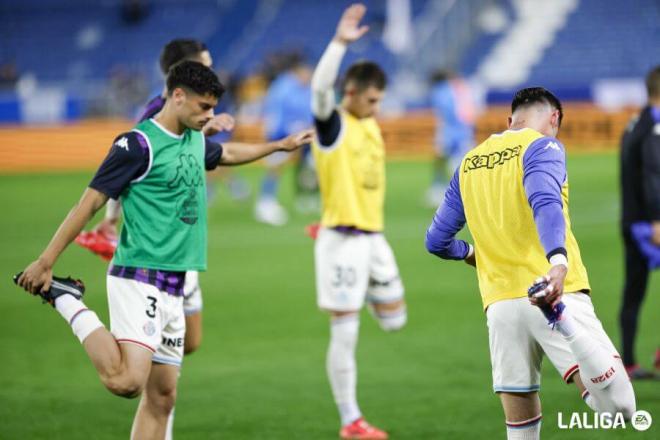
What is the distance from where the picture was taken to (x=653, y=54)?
38656 mm

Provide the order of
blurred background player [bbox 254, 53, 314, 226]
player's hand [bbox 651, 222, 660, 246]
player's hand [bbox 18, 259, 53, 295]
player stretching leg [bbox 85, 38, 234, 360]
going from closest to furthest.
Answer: player's hand [bbox 18, 259, 53, 295], player stretching leg [bbox 85, 38, 234, 360], player's hand [bbox 651, 222, 660, 246], blurred background player [bbox 254, 53, 314, 226]

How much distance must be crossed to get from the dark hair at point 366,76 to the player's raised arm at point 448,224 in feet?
8.80

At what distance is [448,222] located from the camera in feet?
20.2

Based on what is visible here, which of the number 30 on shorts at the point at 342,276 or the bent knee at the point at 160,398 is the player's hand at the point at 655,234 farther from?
the bent knee at the point at 160,398

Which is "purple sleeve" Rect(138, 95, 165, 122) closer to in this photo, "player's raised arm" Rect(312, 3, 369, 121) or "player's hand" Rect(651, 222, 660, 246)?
"player's raised arm" Rect(312, 3, 369, 121)

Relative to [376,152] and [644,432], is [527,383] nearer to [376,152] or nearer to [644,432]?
[644,432]

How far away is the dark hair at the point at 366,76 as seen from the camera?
8.71 metres

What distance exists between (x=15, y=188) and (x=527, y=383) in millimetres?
23569

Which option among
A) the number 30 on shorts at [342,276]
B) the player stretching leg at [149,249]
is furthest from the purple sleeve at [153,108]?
the number 30 on shorts at [342,276]

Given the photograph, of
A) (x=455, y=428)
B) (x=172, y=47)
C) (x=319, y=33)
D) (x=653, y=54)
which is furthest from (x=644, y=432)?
(x=319, y=33)

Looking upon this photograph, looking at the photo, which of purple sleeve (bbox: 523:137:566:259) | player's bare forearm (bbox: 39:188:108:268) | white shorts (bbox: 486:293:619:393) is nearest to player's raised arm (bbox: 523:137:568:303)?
purple sleeve (bbox: 523:137:566:259)

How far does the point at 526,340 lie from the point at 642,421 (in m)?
2.67

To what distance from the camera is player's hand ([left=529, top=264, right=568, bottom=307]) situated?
5.11 m

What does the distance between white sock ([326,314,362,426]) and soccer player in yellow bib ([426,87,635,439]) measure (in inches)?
93.6
